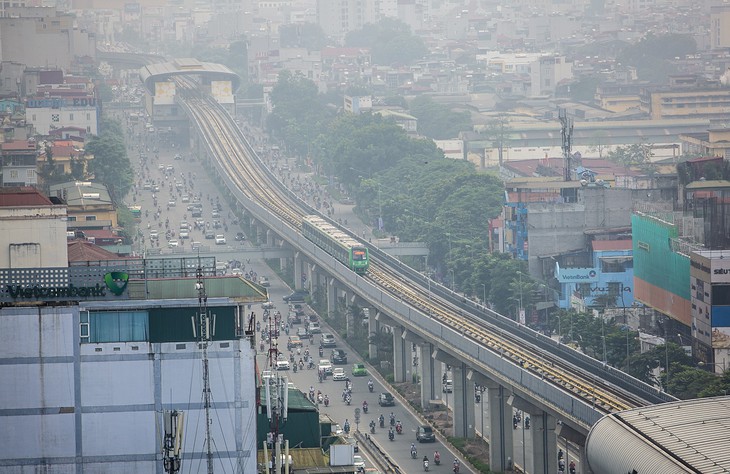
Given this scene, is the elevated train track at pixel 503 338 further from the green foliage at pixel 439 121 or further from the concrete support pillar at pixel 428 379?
the green foliage at pixel 439 121

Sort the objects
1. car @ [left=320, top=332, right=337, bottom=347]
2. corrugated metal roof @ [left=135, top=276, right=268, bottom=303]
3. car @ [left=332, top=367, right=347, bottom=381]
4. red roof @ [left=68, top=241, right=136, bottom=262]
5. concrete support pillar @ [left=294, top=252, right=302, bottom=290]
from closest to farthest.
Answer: corrugated metal roof @ [left=135, top=276, right=268, bottom=303], red roof @ [left=68, top=241, right=136, bottom=262], car @ [left=332, top=367, right=347, bottom=381], car @ [left=320, top=332, right=337, bottom=347], concrete support pillar @ [left=294, top=252, right=302, bottom=290]

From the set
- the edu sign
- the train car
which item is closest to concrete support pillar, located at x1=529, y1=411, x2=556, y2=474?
the edu sign

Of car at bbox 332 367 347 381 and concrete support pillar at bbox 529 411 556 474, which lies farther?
car at bbox 332 367 347 381

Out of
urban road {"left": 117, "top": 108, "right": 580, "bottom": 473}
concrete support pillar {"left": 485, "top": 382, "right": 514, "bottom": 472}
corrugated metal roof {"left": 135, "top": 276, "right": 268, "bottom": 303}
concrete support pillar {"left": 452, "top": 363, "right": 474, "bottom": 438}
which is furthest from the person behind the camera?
concrete support pillar {"left": 452, "top": 363, "right": 474, "bottom": 438}

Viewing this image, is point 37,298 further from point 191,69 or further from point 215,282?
point 191,69

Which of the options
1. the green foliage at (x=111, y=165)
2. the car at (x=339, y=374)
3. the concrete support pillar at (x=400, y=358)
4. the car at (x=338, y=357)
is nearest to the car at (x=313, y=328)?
the car at (x=338, y=357)

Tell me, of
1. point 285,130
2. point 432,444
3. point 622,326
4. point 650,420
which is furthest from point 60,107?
point 650,420

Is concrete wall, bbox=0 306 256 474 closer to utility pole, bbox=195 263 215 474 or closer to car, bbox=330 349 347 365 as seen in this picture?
utility pole, bbox=195 263 215 474
